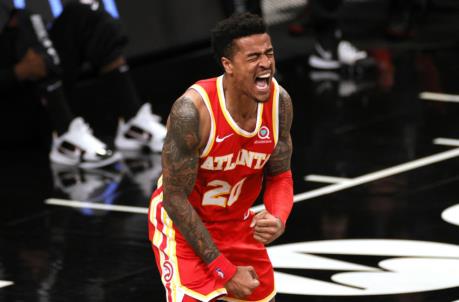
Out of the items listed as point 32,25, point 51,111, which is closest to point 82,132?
point 51,111

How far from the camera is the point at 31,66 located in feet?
28.7

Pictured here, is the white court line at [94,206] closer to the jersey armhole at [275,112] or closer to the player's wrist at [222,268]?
the jersey armhole at [275,112]

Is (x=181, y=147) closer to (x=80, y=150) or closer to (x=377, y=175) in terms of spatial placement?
(x=377, y=175)

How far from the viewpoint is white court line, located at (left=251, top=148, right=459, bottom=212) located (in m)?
7.73

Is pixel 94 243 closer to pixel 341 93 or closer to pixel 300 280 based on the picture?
pixel 300 280

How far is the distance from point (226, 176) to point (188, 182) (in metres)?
0.18

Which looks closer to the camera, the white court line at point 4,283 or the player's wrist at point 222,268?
the player's wrist at point 222,268

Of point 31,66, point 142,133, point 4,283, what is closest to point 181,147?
point 4,283

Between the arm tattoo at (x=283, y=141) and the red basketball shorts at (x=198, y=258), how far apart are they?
232 millimetres

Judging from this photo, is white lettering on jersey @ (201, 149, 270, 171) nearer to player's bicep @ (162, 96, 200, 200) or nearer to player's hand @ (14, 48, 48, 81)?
player's bicep @ (162, 96, 200, 200)

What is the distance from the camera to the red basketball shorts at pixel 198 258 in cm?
471

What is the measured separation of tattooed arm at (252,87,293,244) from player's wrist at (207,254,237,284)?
140 millimetres

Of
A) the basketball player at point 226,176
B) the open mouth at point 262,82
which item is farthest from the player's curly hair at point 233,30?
the open mouth at point 262,82

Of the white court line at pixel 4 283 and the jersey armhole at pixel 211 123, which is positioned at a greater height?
the jersey armhole at pixel 211 123
